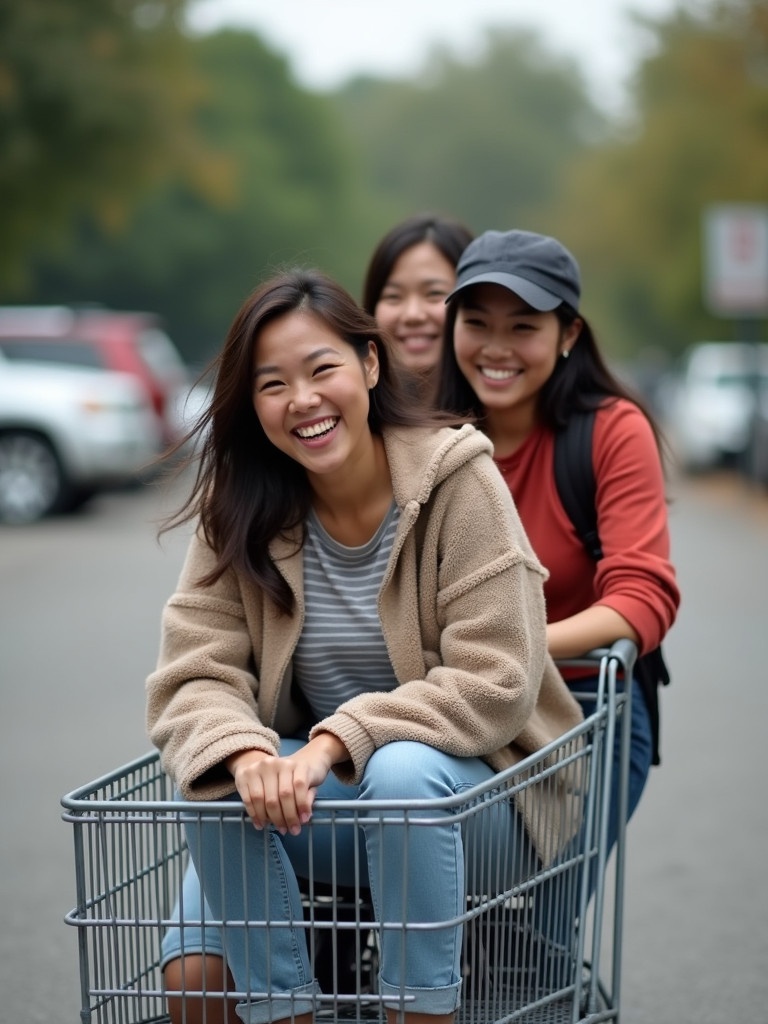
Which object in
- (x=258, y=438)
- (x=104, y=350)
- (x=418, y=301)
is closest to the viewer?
(x=258, y=438)

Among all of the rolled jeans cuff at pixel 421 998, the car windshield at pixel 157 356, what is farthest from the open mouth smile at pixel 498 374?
the car windshield at pixel 157 356

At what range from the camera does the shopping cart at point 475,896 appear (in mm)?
2799

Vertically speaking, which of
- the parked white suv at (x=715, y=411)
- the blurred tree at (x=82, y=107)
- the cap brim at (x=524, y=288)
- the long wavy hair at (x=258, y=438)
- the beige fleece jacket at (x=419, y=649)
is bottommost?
the parked white suv at (x=715, y=411)

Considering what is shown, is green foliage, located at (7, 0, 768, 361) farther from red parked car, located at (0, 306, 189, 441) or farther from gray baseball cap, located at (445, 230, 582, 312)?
red parked car, located at (0, 306, 189, 441)

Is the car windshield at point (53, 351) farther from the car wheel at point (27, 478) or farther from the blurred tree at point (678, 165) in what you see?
the blurred tree at point (678, 165)

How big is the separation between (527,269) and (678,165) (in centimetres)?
3329

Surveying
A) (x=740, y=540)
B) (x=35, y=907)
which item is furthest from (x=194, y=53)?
(x=35, y=907)

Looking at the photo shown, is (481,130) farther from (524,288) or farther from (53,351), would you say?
(524,288)

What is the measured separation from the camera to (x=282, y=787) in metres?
2.76

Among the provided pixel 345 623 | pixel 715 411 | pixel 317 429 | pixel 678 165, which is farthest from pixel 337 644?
pixel 678 165

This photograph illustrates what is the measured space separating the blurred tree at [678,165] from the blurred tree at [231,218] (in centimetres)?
779

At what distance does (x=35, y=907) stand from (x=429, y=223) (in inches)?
98.7

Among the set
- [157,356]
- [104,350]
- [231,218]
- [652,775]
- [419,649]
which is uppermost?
[419,649]

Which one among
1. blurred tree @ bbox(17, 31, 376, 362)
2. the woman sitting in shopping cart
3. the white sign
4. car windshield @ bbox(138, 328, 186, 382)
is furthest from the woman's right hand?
blurred tree @ bbox(17, 31, 376, 362)
